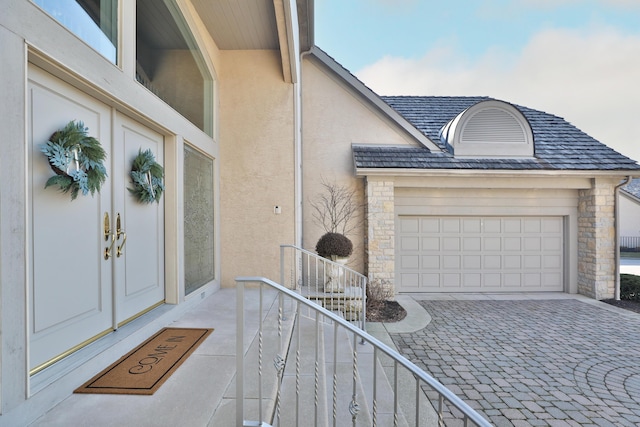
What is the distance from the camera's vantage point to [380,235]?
6566 mm

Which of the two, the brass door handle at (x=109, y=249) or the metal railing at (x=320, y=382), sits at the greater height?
the brass door handle at (x=109, y=249)

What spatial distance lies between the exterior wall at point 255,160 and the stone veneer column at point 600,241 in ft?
22.9

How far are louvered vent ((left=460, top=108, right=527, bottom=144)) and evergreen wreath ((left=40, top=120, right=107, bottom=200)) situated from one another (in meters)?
7.11

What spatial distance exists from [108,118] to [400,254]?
20.3 feet

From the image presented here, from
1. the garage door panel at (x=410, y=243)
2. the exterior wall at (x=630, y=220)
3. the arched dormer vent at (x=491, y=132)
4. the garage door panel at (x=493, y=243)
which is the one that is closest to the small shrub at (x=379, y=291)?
the garage door panel at (x=410, y=243)

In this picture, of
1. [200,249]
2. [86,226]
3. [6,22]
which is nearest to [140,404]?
[86,226]

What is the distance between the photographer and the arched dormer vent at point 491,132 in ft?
23.1

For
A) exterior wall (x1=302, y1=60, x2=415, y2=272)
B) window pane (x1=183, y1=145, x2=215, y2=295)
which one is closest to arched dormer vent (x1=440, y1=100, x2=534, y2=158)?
exterior wall (x1=302, y1=60, x2=415, y2=272)

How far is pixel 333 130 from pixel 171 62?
153 inches

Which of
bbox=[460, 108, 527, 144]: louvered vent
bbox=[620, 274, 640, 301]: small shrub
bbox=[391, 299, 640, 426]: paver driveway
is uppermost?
bbox=[460, 108, 527, 144]: louvered vent

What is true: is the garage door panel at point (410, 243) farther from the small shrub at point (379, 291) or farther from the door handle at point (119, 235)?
the door handle at point (119, 235)

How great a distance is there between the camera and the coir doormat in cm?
220

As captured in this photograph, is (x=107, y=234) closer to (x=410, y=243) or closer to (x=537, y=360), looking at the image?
(x=537, y=360)

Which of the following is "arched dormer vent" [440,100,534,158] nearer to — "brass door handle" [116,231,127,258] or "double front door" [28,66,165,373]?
"double front door" [28,66,165,373]
